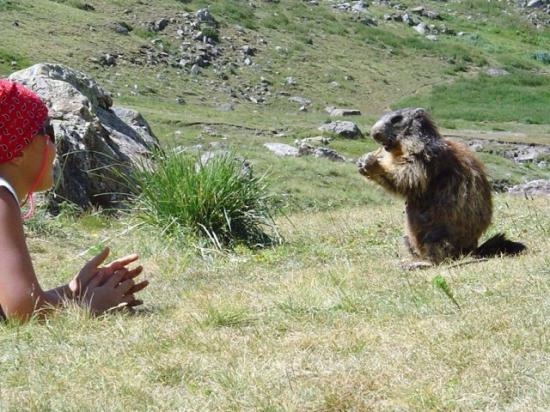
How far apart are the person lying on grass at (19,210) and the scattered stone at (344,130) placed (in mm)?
23622

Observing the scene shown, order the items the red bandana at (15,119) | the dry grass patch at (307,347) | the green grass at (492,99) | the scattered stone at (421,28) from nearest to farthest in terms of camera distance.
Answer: the dry grass patch at (307,347) → the red bandana at (15,119) → the green grass at (492,99) → the scattered stone at (421,28)

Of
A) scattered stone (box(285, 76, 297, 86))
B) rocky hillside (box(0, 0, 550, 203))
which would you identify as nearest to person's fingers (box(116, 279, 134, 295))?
rocky hillside (box(0, 0, 550, 203))

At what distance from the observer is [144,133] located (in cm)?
1683

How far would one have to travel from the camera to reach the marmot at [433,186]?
321 inches

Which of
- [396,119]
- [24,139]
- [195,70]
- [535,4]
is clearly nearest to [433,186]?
[396,119]

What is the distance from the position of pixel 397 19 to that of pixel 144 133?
53.7 m

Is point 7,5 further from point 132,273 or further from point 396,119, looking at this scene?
point 132,273

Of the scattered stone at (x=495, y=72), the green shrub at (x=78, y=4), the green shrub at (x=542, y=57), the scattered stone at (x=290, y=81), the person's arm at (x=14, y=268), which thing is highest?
the person's arm at (x=14, y=268)

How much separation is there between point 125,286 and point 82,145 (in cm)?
775

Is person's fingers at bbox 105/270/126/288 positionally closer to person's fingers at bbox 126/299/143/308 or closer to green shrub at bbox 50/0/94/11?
person's fingers at bbox 126/299/143/308

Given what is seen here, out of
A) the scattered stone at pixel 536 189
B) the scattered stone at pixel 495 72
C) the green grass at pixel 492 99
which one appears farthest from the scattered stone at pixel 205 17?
the scattered stone at pixel 536 189

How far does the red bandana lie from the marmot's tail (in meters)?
4.42

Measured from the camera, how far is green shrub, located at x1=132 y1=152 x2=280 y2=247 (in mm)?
9836

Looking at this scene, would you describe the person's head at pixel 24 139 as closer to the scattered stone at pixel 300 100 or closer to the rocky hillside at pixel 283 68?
the rocky hillside at pixel 283 68
